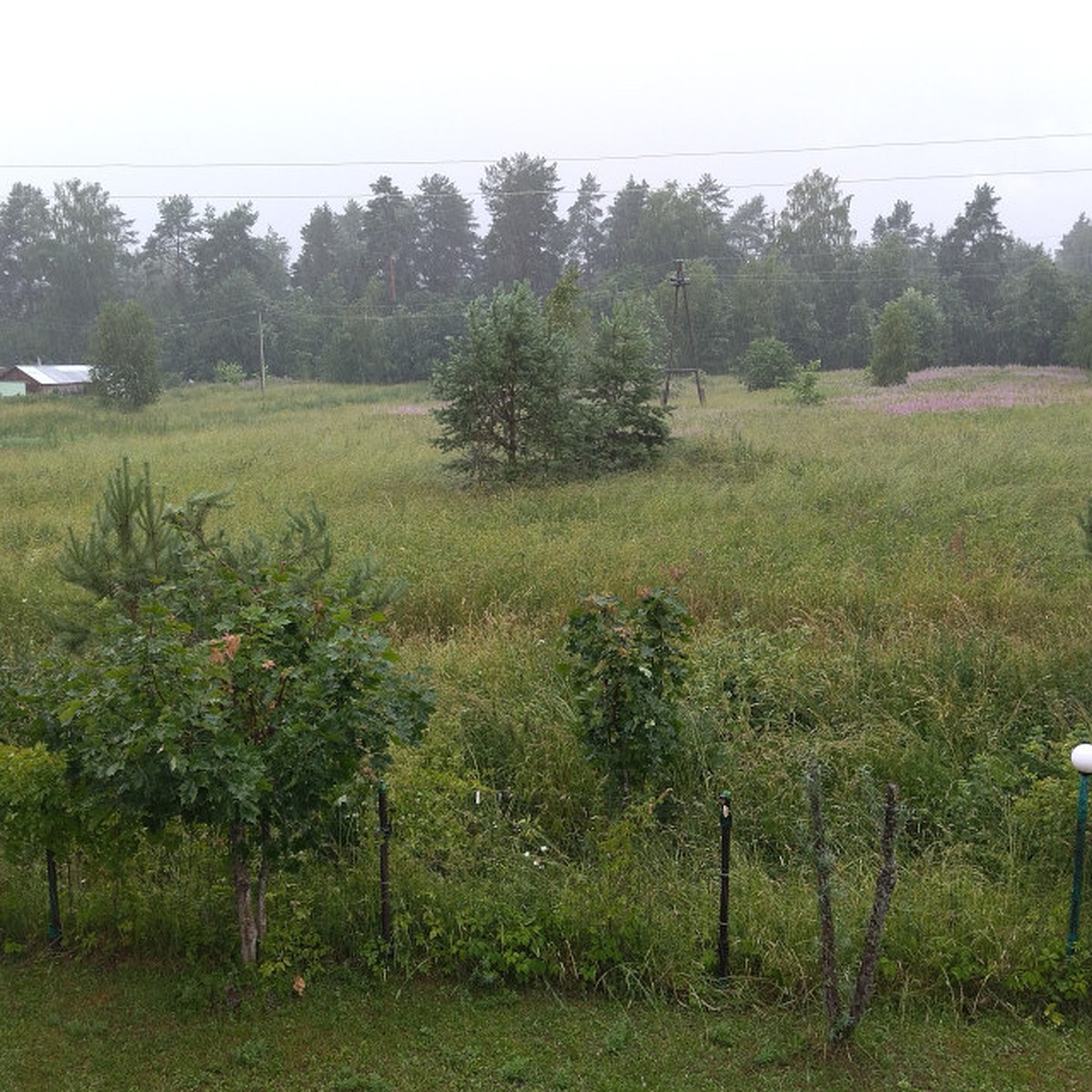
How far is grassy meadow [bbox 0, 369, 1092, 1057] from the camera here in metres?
4.12

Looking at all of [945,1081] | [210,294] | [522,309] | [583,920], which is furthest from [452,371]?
[210,294]

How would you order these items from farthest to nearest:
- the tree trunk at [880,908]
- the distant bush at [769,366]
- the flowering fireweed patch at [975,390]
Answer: the distant bush at [769,366]
the flowering fireweed patch at [975,390]
the tree trunk at [880,908]

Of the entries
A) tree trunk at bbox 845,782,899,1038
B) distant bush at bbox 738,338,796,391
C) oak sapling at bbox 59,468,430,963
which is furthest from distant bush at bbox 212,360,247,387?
tree trunk at bbox 845,782,899,1038

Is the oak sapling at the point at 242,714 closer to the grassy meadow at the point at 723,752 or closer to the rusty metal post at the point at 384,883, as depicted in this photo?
the rusty metal post at the point at 384,883

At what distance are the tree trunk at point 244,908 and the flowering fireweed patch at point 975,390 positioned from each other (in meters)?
21.4

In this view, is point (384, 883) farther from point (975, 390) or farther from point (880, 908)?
point (975, 390)

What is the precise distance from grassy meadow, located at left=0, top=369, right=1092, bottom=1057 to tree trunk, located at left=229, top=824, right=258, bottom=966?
0.10m

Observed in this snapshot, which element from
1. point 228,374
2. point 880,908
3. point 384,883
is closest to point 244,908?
point 384,883

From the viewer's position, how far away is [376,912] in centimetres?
433

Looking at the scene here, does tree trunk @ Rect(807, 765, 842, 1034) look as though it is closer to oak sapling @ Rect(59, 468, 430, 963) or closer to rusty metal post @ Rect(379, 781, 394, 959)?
oak sapling @ Rect(59, 468, 430, 963)

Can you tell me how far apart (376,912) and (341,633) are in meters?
1.33

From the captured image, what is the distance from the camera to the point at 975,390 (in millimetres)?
28734

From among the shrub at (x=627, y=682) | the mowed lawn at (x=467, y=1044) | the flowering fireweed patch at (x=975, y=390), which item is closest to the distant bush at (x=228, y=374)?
the flowering fireweed patch at (x=975, y=390)

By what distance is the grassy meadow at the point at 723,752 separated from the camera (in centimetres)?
412
